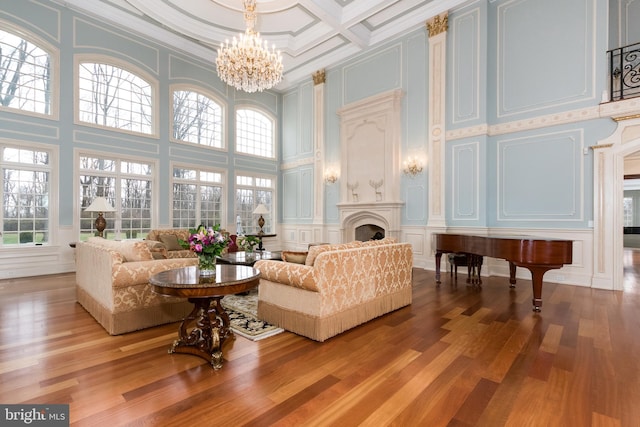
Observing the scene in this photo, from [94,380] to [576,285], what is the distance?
21.3 ft

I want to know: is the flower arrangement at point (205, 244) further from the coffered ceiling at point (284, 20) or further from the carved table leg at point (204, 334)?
the coffered ceiling at point (284, 20)

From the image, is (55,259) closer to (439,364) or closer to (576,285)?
(439,364)

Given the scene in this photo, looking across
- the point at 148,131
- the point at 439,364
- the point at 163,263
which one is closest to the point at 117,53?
the point at 148,131

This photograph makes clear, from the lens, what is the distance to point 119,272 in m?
2.88

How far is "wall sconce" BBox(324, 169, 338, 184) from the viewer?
839cm

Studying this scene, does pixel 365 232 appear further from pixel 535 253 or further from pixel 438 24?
pixel 438 24

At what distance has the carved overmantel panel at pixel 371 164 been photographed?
7004 mm

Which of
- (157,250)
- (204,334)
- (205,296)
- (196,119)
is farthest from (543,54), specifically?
(196,119)

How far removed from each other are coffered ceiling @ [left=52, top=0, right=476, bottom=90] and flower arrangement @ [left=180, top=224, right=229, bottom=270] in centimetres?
549

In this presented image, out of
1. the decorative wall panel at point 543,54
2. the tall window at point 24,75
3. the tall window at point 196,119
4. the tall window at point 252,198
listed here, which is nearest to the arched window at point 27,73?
the tall window at point 24,75

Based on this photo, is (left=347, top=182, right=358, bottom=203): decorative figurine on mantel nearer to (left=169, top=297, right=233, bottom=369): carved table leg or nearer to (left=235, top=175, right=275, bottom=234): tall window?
(left=235, top=175, right=275, bottom=234): tall window

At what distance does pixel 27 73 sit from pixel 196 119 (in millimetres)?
3292

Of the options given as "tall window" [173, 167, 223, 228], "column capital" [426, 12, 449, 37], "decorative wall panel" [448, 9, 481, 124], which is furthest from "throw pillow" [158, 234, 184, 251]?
"column capital" [426, 12, 449, 37]

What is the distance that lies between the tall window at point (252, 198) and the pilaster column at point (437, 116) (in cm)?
531
